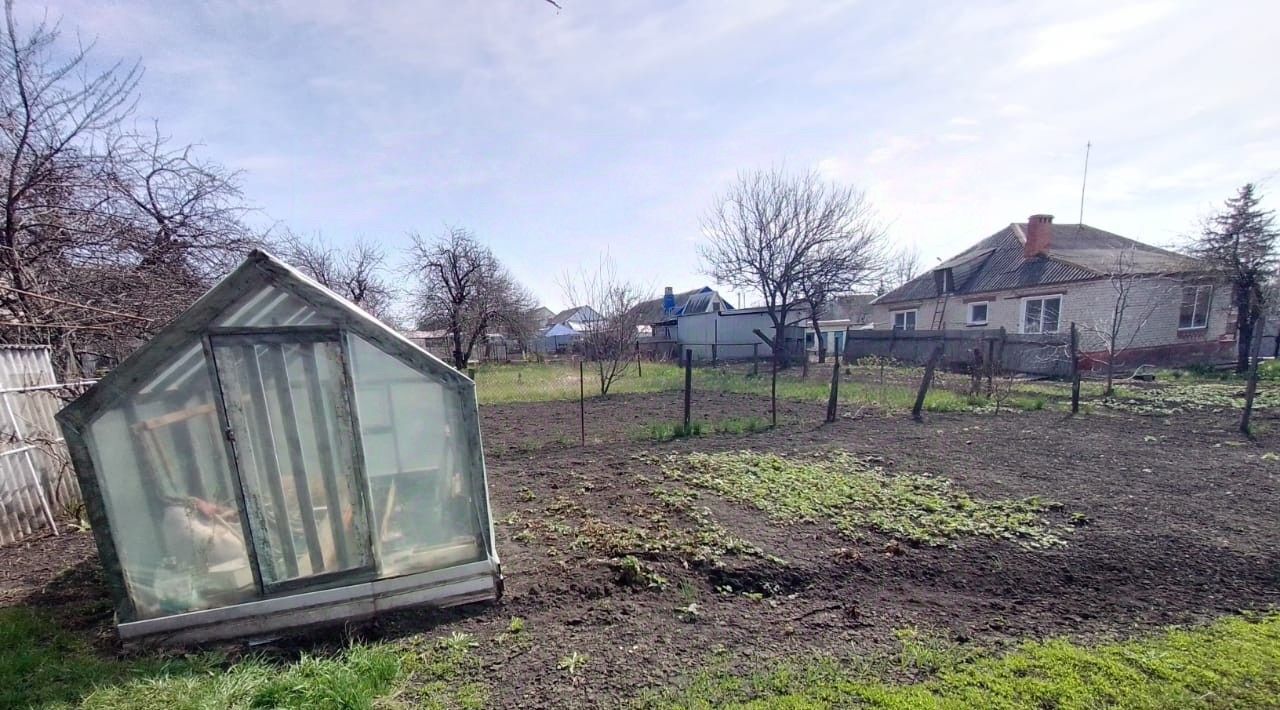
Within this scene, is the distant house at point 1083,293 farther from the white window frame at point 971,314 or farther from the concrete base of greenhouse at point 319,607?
the concrete base of greenhouse at point 319,607

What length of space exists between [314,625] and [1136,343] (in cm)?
2770

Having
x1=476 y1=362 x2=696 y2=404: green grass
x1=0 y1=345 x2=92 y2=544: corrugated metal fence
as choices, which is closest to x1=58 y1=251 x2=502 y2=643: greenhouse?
x1=0 y1=345 x2=92 y2=544: corrugated metal fence

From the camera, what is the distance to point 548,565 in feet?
13.5

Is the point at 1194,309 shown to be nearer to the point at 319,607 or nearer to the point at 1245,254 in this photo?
the point at 1245,254

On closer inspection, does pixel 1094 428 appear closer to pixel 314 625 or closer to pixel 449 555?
pixel 449 555

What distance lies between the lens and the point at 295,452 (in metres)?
3.23

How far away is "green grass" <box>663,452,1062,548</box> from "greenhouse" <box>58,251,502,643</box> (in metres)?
3.35

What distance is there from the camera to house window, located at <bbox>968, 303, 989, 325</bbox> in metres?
23.2

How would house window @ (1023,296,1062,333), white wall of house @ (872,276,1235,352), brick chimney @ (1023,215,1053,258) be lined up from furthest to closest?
1. brick chimney @ (1023,215,1053,258)
2. house window @ (1023,296,1062,333)
3. white wall of house @ (872,276,1235,352)

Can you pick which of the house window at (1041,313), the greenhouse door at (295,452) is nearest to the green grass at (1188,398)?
the house window at (1041,313)

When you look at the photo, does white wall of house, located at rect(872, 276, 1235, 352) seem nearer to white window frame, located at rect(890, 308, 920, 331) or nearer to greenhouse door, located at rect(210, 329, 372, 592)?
white window frame, located at rect(890, 308, 920, 331)

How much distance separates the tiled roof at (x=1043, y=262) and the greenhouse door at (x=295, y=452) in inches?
1005

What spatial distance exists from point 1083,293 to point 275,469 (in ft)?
85.8

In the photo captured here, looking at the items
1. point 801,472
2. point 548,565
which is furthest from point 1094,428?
point 548,565
